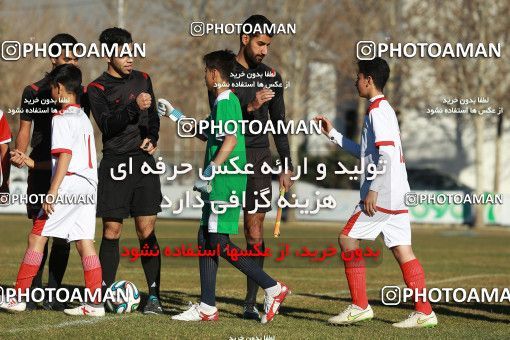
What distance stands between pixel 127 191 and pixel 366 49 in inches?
107

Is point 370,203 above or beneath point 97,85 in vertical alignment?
beneath

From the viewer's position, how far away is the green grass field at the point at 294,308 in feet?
29.2

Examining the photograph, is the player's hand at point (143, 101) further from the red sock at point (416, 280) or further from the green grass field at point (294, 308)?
the red sock at point (416, 280)

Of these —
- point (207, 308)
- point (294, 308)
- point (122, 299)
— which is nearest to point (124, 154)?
point (122, 299)

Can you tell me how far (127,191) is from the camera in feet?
34.1

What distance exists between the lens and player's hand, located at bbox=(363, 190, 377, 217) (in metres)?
9.41

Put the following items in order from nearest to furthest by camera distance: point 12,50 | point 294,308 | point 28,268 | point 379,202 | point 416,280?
point 379,202
point 416,280
point 28,268
point 294,308
point 12,50

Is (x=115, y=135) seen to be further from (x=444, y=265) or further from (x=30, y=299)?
(x=444, y=265)

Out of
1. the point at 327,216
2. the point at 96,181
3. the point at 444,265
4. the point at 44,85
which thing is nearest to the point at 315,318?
the point at 96,181

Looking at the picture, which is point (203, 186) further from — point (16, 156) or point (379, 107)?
point (16, 156)

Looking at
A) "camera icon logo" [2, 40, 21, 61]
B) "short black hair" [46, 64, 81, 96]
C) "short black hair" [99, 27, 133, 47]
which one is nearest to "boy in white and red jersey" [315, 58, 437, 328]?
"short black hair" [99, 27, 133, 47]

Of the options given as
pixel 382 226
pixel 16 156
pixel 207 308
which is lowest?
pixel 207 308

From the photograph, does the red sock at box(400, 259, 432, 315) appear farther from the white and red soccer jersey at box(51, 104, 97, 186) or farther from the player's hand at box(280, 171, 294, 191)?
the white and red soccer jersey at box(51, 104, 97, 186)

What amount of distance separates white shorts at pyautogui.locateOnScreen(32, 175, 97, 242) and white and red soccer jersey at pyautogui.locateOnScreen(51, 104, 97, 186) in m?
0.08
